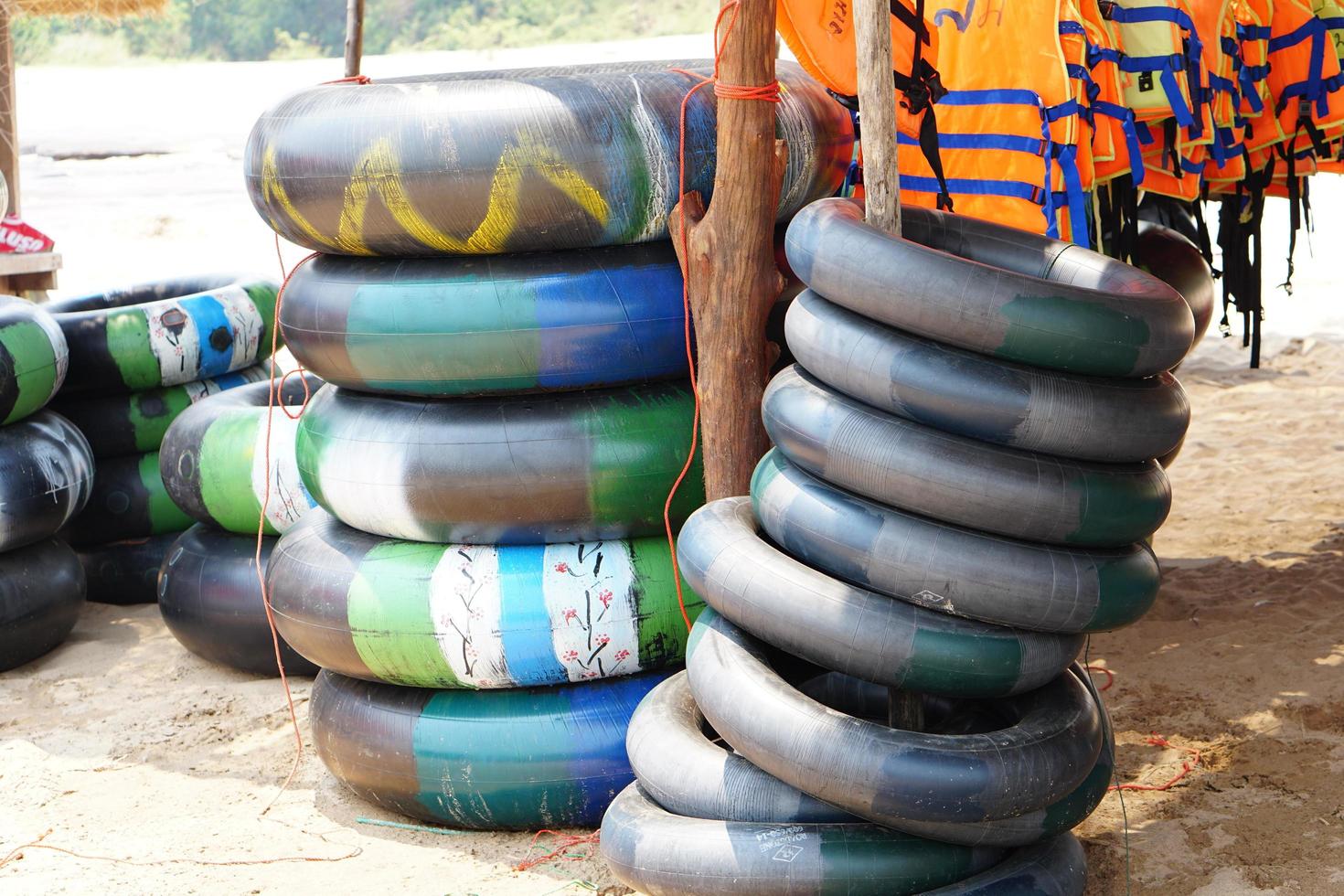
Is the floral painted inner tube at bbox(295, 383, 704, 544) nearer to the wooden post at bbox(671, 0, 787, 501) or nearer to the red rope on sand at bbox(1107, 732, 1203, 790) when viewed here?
the wooden post at bbox(671, 0, 787, 501)

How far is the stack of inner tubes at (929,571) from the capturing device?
2459 millimetres

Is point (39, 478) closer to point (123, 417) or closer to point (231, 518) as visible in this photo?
point (123, 417)

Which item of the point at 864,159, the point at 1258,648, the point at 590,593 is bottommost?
the point at 1258,648

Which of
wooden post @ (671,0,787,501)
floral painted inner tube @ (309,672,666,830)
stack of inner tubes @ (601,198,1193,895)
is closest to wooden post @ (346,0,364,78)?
wooden post @ (671,0,787,501)

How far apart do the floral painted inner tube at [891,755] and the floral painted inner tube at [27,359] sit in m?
3.09

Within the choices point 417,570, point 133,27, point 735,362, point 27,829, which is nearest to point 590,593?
point 417,570

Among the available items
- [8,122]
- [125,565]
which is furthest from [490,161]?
[8,122]

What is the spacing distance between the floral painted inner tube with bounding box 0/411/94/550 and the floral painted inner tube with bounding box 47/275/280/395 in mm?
323

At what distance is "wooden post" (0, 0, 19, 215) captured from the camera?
6730mm

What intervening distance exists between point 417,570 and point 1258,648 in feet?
8.79

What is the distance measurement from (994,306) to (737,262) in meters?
0.87

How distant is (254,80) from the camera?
19766mm

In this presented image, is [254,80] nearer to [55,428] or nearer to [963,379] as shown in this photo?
[55,428]

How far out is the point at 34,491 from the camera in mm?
4547
